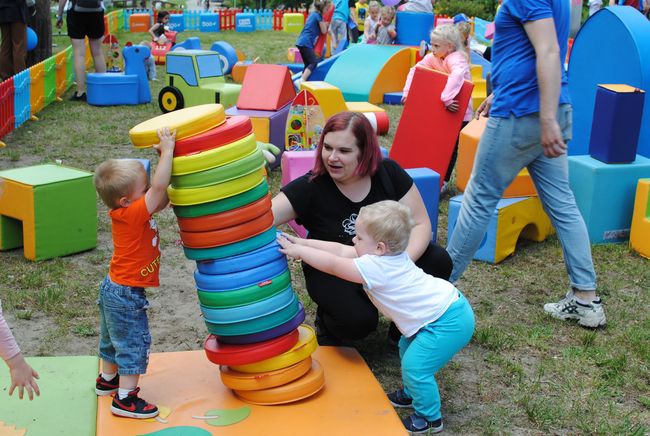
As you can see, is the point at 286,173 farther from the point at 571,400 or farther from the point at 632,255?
the point at 571,400

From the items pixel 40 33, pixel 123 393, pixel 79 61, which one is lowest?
pixel 123 393

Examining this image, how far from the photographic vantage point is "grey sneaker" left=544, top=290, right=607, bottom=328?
411cm

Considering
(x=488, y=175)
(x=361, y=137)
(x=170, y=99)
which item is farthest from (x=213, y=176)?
(x=170, y=99)

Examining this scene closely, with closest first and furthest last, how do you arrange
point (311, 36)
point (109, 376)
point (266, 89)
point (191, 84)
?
point (109, 376) → point (266, 89) → point (191, 84) → point (311, 36)

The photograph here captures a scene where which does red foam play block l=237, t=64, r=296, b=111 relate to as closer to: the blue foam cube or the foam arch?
the foam arch

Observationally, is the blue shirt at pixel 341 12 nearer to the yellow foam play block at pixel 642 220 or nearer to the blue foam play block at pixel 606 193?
the blue foam play block at pixel 606 193

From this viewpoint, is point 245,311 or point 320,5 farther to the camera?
point 320,5

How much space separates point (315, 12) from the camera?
11.9 m

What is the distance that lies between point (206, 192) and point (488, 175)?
5.20 feet

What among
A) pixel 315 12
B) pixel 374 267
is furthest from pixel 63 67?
pixel 374 267

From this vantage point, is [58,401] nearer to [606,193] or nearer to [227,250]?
[227,250]

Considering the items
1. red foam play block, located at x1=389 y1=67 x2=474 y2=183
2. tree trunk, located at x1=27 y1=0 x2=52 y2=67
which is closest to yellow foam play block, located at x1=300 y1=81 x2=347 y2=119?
red foam play block, located at x1=389 y1=67 x2=474 y2=183

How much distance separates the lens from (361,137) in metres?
3.56

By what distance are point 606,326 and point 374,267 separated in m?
1.70
